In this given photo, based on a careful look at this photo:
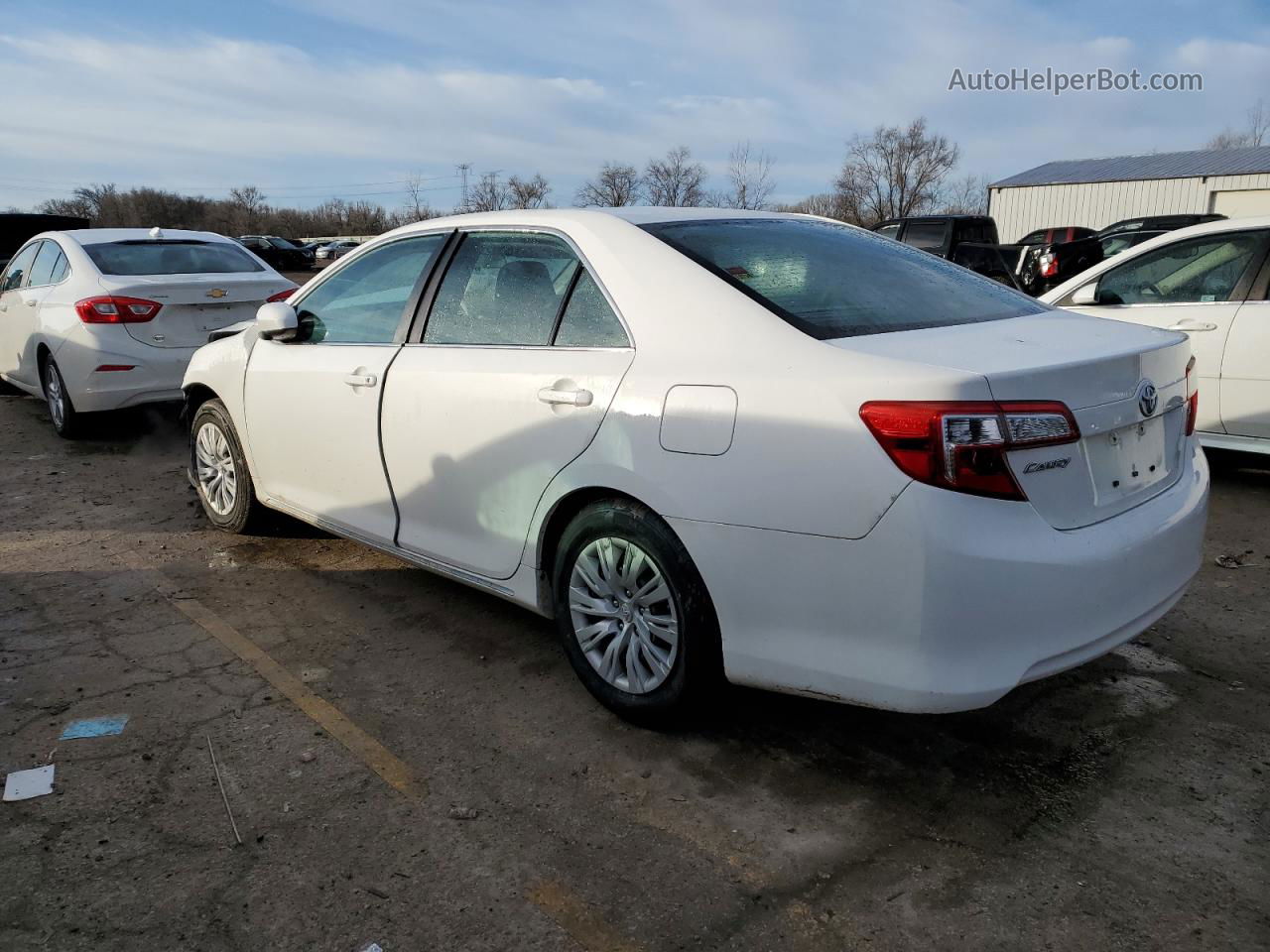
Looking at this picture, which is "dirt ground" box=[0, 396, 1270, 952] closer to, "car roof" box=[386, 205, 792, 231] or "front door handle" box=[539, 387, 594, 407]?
"front door handle" box=[539, 387, 594, 407]

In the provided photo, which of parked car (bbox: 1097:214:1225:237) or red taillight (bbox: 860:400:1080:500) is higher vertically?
parked car (bbox: 1097:214:1225:237)

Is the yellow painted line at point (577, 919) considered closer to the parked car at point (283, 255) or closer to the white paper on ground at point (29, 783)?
the white paper on ground at point (29, 783)

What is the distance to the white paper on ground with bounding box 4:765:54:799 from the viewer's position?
2805 mm

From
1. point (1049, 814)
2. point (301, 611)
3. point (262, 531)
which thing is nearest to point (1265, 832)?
point (1049, 814)

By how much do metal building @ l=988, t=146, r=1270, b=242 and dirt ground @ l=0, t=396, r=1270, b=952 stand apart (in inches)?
1311

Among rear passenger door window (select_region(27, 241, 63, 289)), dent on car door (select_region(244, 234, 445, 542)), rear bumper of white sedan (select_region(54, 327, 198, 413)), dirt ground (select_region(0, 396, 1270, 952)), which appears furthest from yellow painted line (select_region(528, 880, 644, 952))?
rear passenger door window (select_region(27, 241, 63, 289))

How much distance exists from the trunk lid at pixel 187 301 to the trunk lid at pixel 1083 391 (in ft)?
19.1

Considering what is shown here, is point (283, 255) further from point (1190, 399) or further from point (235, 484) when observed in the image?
point (1190, 399)

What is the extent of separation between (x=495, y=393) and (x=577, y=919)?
1.73m

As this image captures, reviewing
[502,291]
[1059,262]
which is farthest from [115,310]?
[1059,262]

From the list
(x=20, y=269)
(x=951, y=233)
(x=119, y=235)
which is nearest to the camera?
(x=119, y=235)

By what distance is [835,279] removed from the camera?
314 cm

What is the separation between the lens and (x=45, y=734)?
314 centimetres

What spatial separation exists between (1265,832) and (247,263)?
7629mm
